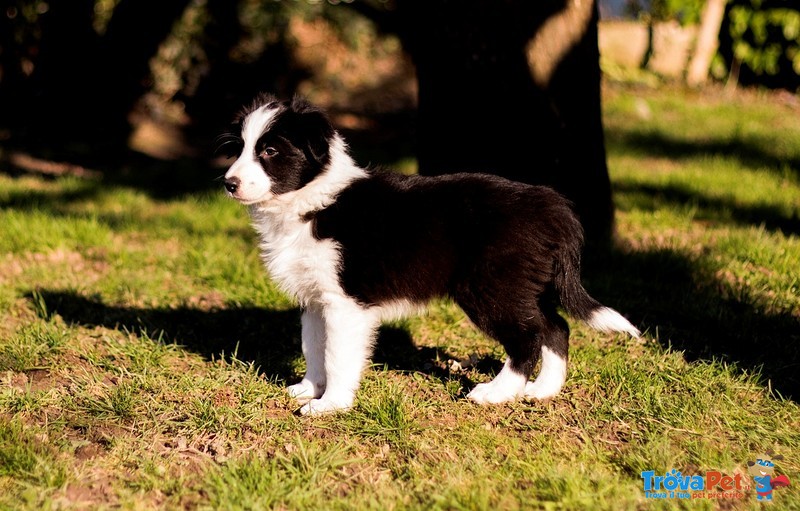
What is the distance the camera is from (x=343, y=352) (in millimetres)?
3211

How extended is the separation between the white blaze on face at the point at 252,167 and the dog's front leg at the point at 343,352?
1.83ft

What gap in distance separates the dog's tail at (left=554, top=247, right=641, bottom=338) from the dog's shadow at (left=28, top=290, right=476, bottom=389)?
2.14 feet

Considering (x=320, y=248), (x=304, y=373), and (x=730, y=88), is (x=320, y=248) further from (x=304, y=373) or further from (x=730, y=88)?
(x=730, y=88)

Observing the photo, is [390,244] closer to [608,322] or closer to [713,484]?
[608,322]

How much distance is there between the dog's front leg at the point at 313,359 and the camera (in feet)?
11.4

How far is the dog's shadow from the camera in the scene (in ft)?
12.6

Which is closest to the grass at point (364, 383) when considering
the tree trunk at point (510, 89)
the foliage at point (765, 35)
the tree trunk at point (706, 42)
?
the tree trunk at point (510, 89)

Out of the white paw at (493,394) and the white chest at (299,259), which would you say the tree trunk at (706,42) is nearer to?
the white paw at (493,394)

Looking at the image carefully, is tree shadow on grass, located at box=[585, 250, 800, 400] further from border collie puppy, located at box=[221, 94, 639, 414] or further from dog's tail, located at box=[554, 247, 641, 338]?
border collie puppy, located at box=[221, 94, 639, 414]

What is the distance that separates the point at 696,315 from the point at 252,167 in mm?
2574

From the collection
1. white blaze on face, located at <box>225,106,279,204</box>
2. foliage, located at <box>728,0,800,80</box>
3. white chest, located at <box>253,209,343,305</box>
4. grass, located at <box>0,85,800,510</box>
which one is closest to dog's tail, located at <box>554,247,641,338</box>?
grass, located at <box>0,85,800,510</box>

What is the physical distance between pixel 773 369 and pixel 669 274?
1.28 meters

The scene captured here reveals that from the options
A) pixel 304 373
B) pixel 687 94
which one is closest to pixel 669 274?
pixel 304 373

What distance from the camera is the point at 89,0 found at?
8.05 metres
